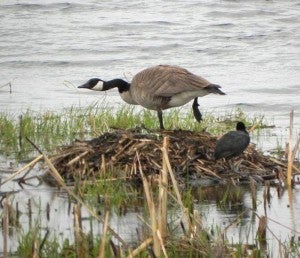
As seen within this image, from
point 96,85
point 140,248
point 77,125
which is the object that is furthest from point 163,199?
point 96,85

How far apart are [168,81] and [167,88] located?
0.10 metres

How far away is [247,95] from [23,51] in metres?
7.19

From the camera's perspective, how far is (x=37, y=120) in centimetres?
1521

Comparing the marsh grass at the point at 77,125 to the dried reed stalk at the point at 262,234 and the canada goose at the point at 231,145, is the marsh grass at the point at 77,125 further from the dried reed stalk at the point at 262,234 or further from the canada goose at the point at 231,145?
the dried reed stalk at the point at 262,234

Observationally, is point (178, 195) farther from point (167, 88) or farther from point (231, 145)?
point (167, 88)

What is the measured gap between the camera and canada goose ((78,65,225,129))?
43.1ft

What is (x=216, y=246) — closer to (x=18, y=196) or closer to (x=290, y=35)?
(x=18, y=196)

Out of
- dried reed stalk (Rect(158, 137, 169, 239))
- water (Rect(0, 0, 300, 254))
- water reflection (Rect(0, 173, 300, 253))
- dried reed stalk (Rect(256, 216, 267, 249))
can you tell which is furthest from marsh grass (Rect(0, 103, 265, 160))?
dried reed stalk (Rect(158, 137, 169, 239))

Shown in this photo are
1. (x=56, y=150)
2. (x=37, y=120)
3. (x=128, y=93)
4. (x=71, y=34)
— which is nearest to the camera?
(x=56, y=150)

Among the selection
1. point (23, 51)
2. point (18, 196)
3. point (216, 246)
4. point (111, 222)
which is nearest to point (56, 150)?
point (18, 196)

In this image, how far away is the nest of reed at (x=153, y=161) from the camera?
38.4ft

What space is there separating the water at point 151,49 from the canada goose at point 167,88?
5.44 feet

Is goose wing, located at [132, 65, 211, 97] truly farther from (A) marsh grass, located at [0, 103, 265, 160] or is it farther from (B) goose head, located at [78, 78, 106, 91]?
(B) goose head, located at [78, 78, 106, 91]

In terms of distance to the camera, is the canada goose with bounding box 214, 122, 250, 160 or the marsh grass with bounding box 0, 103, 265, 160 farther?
the marsh grass with bounding box 0, 103, 265, 160
